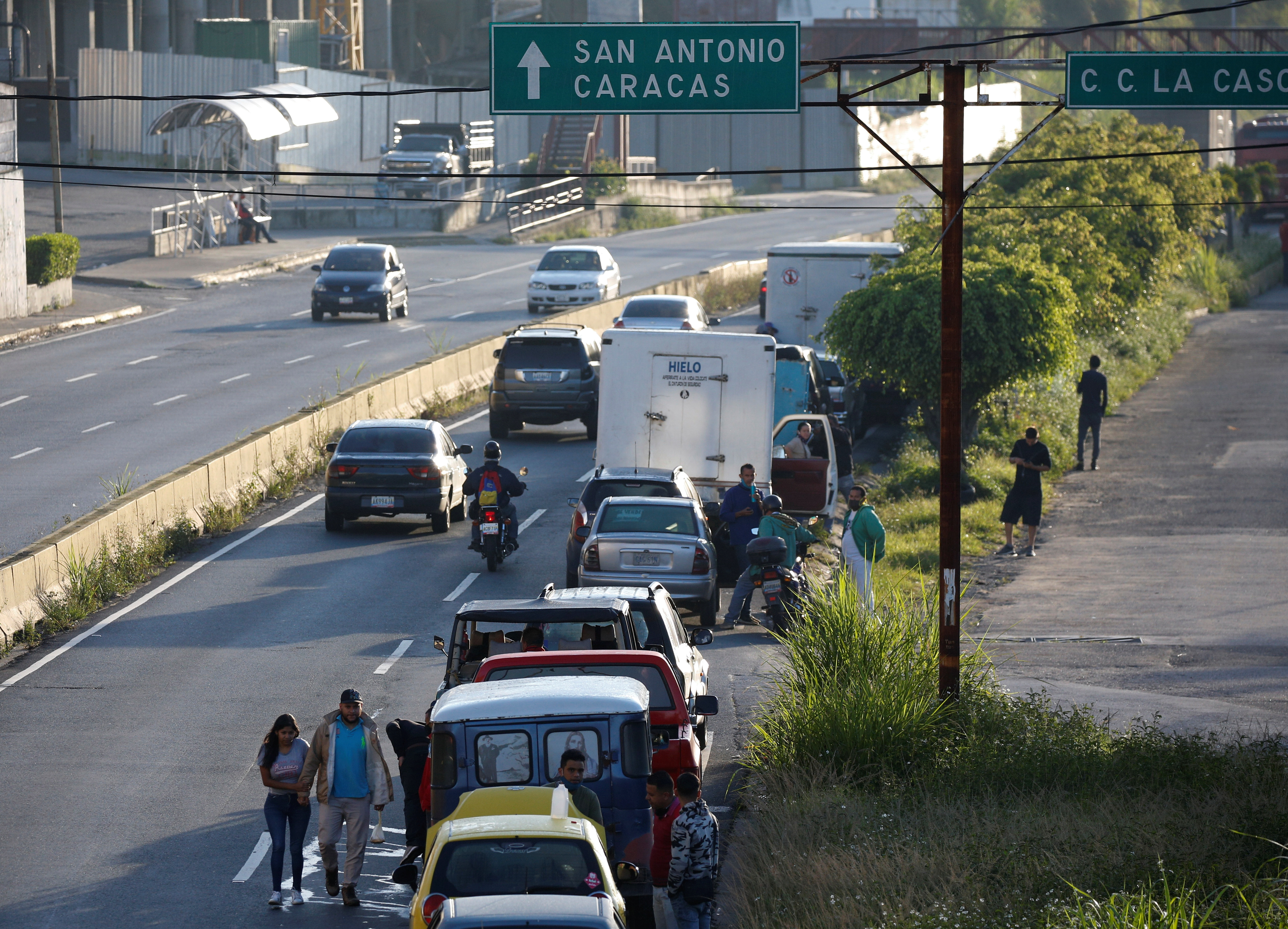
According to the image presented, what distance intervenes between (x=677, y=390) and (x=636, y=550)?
175 inches

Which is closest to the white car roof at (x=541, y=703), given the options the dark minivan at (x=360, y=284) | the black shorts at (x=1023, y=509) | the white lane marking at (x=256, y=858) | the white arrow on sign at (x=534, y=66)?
the white lane marking at (x=256, y=858)

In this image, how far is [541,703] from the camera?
974 centimetres

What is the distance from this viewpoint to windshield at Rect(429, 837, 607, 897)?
8.27 meters

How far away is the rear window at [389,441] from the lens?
2347 cm

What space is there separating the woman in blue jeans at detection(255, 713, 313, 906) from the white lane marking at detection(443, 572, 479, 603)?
8710 millimetres

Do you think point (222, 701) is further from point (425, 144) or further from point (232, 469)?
point (425, 144)

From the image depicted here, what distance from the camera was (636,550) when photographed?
18.8 meters

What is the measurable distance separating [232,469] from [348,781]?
14760 mm

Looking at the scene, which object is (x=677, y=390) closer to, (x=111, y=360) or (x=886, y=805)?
(x=886, y=805)

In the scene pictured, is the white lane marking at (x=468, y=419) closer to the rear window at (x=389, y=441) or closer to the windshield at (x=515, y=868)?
the rear window at (x=389, y=441)

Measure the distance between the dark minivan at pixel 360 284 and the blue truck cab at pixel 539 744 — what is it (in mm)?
34286

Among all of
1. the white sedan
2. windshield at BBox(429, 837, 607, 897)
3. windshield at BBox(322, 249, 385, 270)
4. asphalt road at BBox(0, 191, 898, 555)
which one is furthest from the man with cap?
the white sedan

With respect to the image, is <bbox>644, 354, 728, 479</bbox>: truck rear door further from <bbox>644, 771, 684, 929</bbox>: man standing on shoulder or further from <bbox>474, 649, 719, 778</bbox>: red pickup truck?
<bbox>644, 771, 684, 929</bbox>: man standing on shoulder

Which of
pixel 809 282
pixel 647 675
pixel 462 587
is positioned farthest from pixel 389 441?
pixel 809 282
